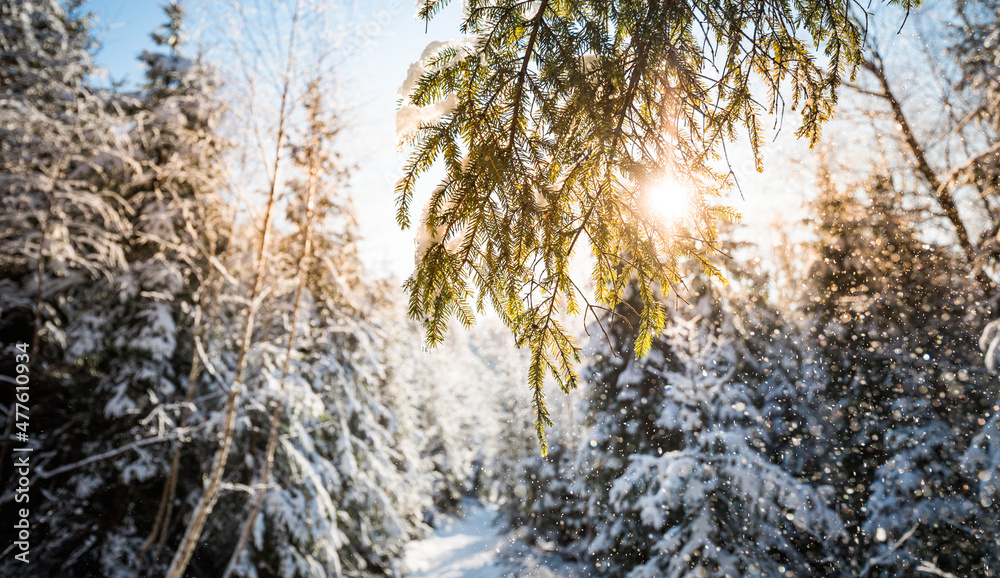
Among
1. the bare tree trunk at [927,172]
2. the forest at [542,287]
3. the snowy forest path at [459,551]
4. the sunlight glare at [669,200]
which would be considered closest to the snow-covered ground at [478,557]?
the snowy forest path at [459,551]

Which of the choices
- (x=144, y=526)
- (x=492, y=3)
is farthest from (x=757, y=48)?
(x=144, y=526)

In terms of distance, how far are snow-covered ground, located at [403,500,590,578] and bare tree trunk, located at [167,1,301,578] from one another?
1049 centimetres

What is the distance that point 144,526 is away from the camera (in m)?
7.18

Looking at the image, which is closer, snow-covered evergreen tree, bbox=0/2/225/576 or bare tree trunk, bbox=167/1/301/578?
bare tree trunk, bbox=167/1/301/578

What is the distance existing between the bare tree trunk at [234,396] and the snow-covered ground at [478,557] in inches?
413

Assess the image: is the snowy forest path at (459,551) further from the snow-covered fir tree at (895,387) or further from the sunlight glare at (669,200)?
the sunlight glare at (669,200)

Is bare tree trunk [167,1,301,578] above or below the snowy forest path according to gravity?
above

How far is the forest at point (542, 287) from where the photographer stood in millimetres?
1501

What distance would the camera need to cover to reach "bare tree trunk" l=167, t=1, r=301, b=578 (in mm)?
4391

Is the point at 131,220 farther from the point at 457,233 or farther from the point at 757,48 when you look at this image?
the point at 757,48

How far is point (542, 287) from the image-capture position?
4.99 ft

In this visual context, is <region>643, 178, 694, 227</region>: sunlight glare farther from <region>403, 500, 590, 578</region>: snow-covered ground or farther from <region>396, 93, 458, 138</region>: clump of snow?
<region>403, 500, 590, 578</region>: snow-covered ground

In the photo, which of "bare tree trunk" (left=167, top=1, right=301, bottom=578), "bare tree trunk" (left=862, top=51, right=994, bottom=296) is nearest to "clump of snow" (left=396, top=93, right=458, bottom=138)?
"bare tree trunk" (left=167, top=1, right=301, bottom=578)

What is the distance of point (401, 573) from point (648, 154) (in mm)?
14969
